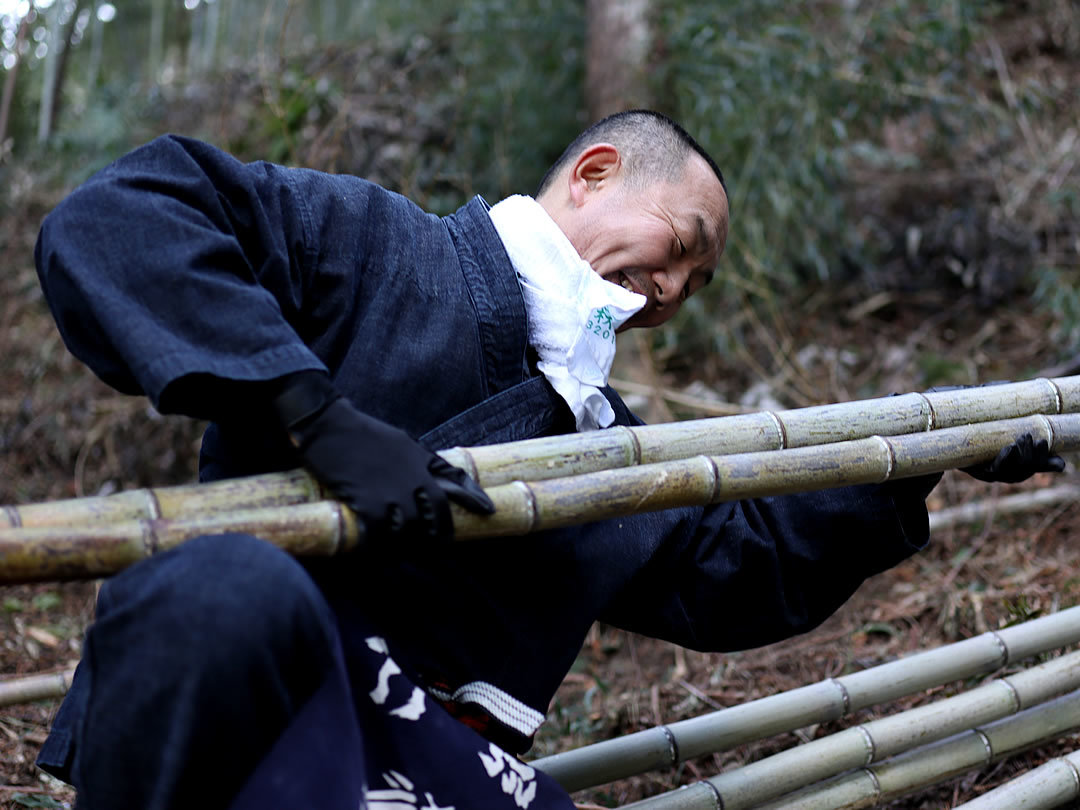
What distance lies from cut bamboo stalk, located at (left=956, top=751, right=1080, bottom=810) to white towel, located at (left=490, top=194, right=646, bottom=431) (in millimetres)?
918

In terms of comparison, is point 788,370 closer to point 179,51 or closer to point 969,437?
point 969,437

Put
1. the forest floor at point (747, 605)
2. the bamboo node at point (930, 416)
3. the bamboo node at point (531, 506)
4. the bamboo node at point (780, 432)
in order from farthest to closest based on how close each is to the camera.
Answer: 1. the forest floor at point (747, 605)
2. the bamboo node at point (930, 416)
3. the bamboo node at point (780, 432)
4. the bamboo node at point (531, 506)

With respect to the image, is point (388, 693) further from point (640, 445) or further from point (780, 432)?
point (780, 432)

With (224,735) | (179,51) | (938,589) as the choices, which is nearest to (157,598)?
(224,735)

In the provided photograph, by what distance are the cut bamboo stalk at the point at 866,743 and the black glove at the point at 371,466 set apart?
0.79 meters

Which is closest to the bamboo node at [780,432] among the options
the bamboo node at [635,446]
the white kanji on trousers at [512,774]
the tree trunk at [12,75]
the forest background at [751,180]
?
the bamboo node at [635,446]

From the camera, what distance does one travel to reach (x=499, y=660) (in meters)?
1.49

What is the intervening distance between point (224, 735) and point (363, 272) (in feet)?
2.21

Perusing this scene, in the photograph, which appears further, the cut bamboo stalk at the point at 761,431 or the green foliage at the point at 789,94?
the green foliage at the point at 789,94

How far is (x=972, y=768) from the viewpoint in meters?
1.91

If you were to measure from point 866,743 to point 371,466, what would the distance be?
1.16 meters

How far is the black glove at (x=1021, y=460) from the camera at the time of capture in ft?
5.03

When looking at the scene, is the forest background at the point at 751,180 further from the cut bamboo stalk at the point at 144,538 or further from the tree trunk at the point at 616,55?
Answer: the cut bamboo stalk at the point at 144,538

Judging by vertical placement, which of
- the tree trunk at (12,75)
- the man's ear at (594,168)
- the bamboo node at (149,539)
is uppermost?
the tree trunk at (12,75)
